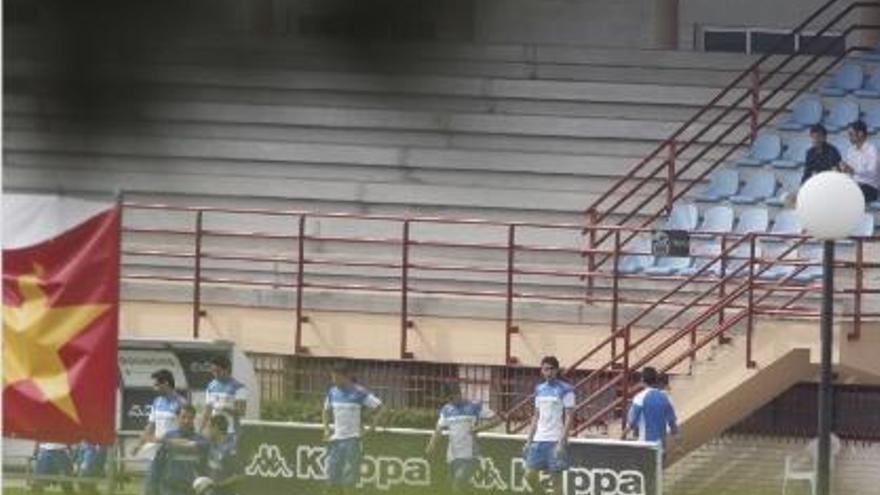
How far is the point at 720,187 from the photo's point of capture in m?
8.66

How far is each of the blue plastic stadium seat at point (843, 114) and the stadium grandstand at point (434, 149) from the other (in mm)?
28

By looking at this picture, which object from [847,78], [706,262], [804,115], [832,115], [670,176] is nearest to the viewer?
[847,78]

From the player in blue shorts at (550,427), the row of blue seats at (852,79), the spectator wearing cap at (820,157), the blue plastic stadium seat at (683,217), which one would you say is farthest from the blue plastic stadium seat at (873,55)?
the player in blue shorts at (550,427)

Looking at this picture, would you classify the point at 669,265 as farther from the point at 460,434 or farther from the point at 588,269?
the point at 460,434

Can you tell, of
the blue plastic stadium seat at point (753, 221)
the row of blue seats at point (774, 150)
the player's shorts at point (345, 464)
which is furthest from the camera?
the player's shorts at point (345, 464)

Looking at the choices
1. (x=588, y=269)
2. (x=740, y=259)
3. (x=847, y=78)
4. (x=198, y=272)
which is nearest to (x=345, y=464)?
(x=740, y=259)

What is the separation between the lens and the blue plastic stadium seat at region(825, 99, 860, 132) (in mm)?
7664

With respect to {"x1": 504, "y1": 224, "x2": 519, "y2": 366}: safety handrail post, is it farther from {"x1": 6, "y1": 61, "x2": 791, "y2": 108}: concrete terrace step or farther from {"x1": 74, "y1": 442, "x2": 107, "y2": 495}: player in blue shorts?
{"x1": 6, "y1": 61, "x2": 791, "y2": 108}: concrete terrace step

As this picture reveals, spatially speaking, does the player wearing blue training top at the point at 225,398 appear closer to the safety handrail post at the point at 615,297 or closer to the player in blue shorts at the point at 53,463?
the player in blue shorts at the point at 53,463

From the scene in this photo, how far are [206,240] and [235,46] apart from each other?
3.66 metres

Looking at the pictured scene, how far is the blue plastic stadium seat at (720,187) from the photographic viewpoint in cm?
805

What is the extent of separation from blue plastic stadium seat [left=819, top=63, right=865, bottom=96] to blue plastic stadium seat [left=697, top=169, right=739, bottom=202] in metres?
1.58

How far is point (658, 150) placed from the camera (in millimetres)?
5238

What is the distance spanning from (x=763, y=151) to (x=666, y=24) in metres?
4.49
